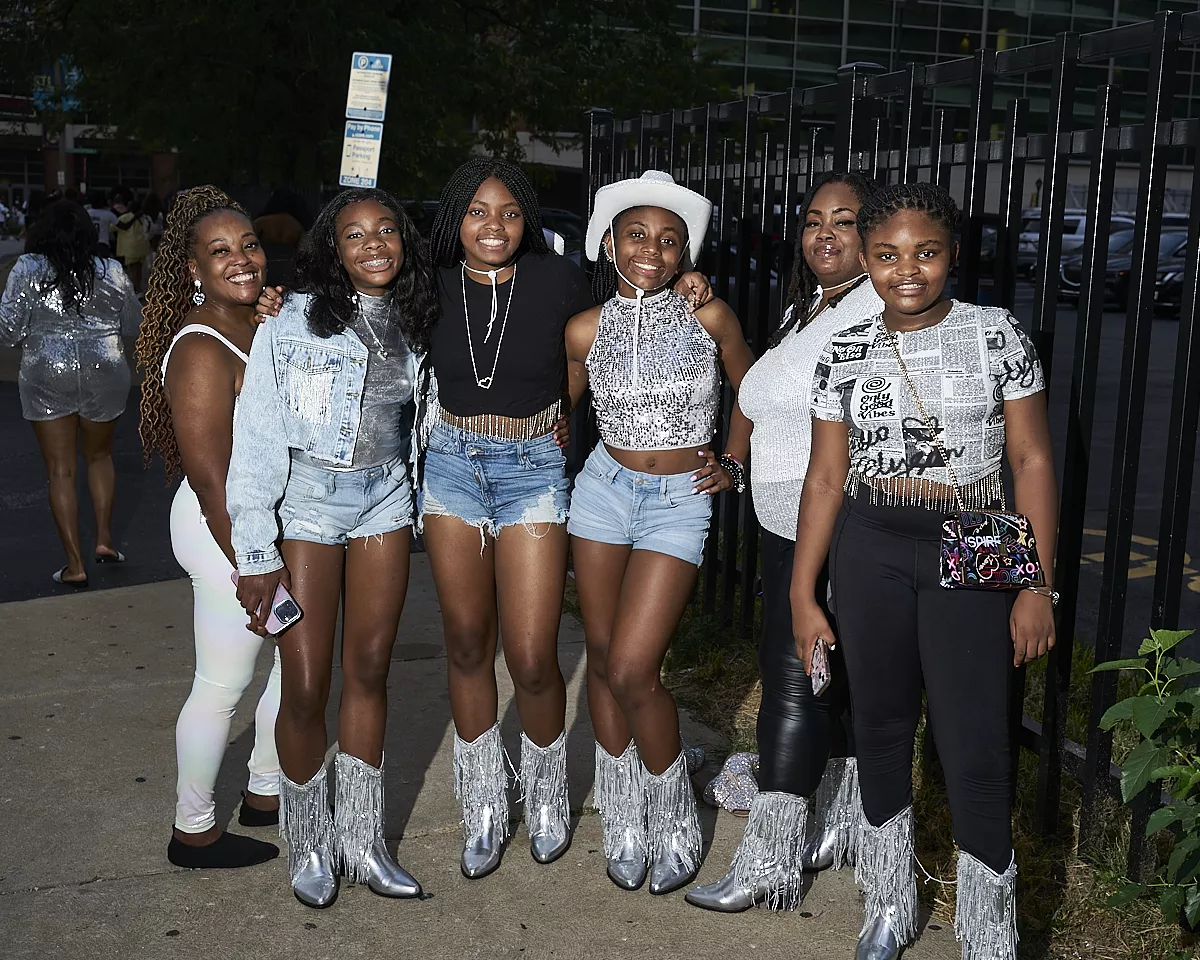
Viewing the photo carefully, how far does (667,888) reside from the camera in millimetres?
3797

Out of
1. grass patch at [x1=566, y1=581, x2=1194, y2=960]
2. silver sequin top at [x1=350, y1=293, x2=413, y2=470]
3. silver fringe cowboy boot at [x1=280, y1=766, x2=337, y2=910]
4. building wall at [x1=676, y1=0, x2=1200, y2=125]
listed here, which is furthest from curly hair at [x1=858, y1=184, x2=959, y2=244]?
building wall at [x1=676, y1=0, x2=1200, y2=125]

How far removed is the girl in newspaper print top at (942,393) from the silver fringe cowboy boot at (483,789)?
147 centimetres

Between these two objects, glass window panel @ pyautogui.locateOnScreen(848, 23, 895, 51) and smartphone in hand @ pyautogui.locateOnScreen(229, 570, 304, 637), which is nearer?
smartphone in hand @ pyautogui.locateOnScreen(229, 570, 304, 637)

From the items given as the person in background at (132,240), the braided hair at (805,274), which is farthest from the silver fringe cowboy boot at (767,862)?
the person in background at (132,240)

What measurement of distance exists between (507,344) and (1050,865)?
218 centimetres

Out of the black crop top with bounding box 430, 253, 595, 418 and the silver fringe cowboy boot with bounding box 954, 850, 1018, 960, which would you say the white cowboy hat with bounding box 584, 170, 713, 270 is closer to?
the black crop top with bounding box 430, 253, 595, 418

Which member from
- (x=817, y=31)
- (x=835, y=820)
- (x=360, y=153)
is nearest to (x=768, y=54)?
(x=817, y=31)

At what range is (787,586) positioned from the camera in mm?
3668

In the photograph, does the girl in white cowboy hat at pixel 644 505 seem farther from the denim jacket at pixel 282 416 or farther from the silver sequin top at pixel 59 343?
the silver sequin top at pixel 59 343

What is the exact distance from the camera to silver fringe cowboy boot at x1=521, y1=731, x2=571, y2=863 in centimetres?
400

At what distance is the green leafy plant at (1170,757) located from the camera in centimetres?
313

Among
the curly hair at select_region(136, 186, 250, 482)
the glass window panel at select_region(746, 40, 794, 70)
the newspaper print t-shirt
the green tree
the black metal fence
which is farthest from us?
the glass window panel at select_region(746, 40, 794, 70)

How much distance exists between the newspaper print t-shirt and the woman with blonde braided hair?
171 centimetres

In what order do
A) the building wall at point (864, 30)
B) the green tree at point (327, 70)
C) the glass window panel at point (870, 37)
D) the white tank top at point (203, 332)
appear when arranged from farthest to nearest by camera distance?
the glass window panel at point (870, 37) < the building wall at point (864, 30) < the green tree at point (327, 70) < the white tank top at point (203, 332)
